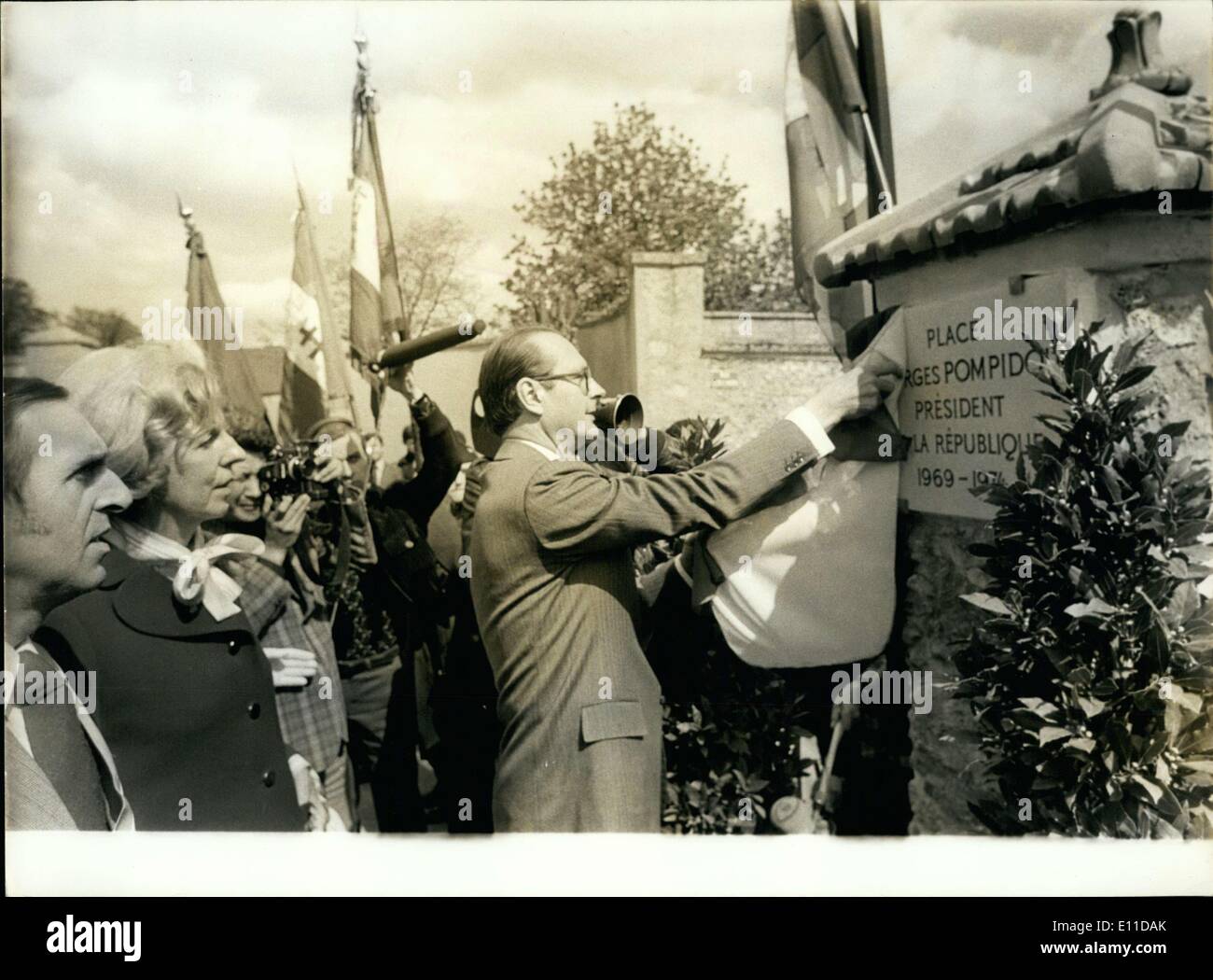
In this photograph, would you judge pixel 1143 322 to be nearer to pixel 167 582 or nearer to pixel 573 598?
pixel 573 598

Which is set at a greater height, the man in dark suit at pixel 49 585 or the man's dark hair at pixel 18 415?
the man's dark hair at pixel 18 415

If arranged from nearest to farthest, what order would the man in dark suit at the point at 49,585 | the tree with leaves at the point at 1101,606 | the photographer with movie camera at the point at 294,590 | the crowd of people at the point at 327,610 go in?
the tree with leaves at the point at 1101,606 < the crowd of people at the point at 327,610 < the man in dark suit at the point at 49,585 < the photographer with movie camera at the point at 294,590

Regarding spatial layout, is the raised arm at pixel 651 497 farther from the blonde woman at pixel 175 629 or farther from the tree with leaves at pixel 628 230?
the blonde woman at pixel 175 629

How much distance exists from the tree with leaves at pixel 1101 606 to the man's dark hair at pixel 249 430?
8.21 ft

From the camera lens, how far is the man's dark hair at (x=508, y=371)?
4.09 metres

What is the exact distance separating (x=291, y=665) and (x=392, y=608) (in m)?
0.41

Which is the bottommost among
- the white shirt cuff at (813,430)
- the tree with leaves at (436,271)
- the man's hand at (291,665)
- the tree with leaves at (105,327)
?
the man's hand at (291,665)

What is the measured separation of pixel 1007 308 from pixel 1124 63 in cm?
85

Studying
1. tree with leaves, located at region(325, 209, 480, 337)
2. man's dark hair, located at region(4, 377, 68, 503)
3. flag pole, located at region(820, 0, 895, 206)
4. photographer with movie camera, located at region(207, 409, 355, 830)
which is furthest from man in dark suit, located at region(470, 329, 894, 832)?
man's dark hair, located at region(4, 377, 68, 503)

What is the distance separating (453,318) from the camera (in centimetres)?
428

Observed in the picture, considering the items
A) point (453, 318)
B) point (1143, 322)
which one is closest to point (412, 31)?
point (453, 318)

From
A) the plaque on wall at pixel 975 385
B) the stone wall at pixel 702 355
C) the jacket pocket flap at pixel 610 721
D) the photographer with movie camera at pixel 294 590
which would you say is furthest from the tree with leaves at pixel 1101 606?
the photographer with movie camera at pixel 294 590

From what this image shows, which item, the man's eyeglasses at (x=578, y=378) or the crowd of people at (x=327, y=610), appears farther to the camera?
the man's eyeglasses at (x=578, y=378)

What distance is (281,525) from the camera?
4.33 m
